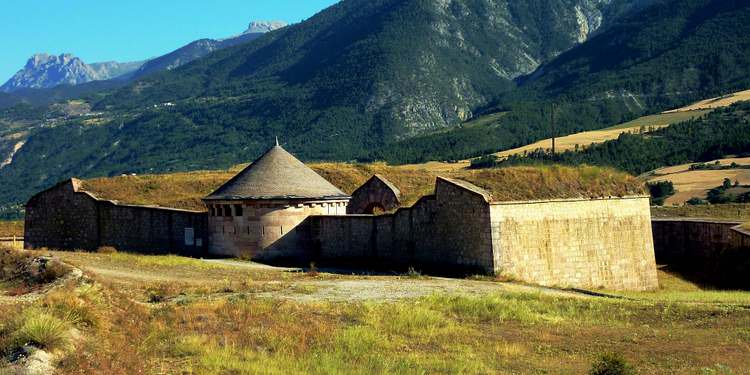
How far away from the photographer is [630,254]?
94.7 feet

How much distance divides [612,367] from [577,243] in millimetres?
14909

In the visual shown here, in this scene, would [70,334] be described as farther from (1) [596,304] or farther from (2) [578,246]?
(2) [578,246]

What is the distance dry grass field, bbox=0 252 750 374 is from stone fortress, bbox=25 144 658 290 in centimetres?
334

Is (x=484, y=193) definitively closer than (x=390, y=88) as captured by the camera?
Yes

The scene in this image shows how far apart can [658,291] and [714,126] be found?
239 ft

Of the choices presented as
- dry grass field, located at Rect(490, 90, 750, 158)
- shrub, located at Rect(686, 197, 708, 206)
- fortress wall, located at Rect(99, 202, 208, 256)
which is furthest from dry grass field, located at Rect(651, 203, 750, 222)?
dry grass field, located at Rect(490, 90, 750, 158)

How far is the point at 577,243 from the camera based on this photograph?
90.1ft

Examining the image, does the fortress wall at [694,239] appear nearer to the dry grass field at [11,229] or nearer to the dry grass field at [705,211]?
the dry grass field at [705,211]

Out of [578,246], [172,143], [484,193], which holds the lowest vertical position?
[578,246]

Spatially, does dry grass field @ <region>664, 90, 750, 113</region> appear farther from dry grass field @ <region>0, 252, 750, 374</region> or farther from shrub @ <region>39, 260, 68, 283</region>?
shrub @ <region>39, 260, 68, 283</region>

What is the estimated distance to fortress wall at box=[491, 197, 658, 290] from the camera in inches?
1022

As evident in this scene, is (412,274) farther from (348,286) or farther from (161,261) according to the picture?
(161,261)

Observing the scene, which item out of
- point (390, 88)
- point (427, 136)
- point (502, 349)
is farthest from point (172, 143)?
point (502, 349)

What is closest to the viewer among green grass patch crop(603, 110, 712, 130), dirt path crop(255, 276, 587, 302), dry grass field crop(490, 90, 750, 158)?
dirt path crop(255, 276, 587, 302)
